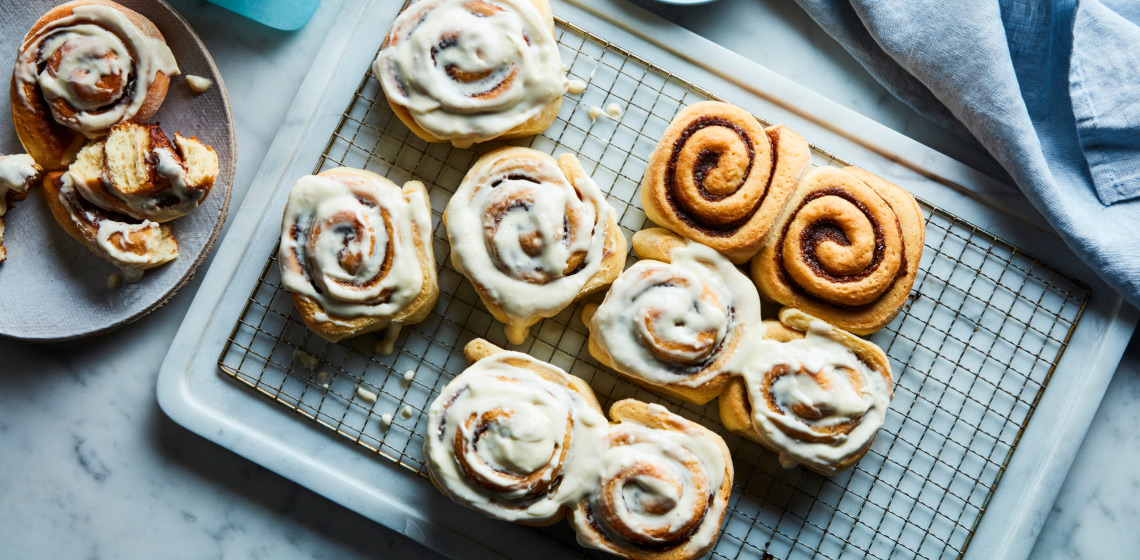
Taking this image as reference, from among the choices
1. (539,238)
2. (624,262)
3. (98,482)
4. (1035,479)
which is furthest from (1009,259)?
(98,482)

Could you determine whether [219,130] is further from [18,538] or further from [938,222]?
[938,222]

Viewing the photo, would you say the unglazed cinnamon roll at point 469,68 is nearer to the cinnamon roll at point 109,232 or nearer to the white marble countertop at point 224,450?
the white marble countertop at point 224,450

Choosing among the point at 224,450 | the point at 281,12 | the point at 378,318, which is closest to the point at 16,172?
the point at 281,12

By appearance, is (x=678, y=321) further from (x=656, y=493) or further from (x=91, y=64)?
(x=91, y=64)

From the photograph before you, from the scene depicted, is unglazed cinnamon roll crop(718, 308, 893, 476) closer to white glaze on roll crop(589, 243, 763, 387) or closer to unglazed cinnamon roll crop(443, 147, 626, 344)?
white glaze on roll crop(589, 243, 763, 387)

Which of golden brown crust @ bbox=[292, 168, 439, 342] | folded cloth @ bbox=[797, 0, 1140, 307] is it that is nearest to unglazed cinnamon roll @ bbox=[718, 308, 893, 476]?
folded cloth @ bbox=[797, 0, 1140, 307]

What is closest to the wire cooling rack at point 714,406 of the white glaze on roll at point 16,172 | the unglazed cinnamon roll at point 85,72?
the unglazed cinnamon roll at point 85,72
